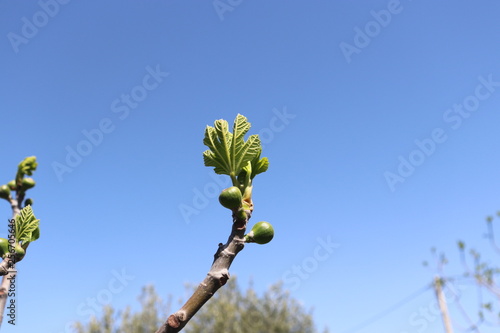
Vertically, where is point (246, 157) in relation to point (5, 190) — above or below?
below

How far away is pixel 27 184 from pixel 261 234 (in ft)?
6.64

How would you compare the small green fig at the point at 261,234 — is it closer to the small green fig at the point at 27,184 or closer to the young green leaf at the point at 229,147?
the young green leaf at the point at 229,147

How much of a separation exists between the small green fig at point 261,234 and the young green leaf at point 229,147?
19 cm

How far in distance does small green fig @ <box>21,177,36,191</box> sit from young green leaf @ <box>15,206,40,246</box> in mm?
1375

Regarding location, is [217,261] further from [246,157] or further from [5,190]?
[5,190]

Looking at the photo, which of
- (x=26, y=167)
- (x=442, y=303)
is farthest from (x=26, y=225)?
(x=442, y=303)

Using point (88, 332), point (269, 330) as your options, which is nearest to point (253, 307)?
point (269, 330)

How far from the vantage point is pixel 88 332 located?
64.9ft

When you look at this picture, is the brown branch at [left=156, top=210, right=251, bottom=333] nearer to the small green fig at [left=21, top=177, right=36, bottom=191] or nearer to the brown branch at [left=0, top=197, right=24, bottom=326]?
the brown branch at [left=0, top=197, right=24, bottom=326]

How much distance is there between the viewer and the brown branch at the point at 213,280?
36.1 inches

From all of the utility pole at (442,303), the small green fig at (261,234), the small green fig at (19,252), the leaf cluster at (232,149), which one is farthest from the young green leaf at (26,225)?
the utility pole at (442,303)

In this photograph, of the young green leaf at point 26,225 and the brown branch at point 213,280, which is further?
the young green leaf at point 26,225

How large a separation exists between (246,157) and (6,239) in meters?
0.93

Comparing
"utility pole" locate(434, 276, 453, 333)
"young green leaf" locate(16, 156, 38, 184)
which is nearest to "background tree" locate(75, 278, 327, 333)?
"utility pole" locate(434, 276, 453, 333)
